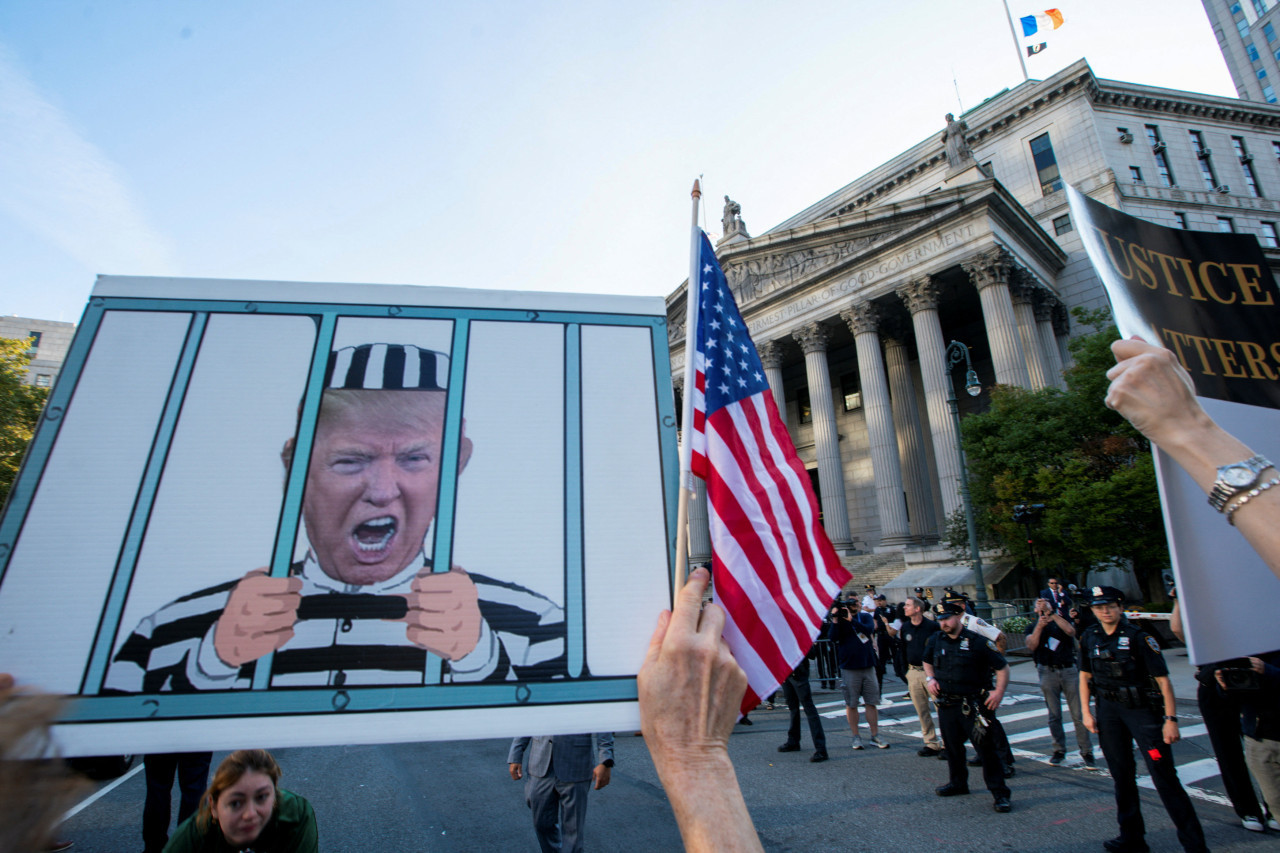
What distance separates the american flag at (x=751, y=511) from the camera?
2.40m

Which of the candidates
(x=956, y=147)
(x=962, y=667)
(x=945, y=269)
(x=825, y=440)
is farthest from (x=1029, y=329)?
(x=962, y=667)

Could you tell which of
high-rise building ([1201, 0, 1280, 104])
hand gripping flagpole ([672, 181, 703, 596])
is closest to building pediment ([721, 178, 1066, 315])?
hand gripping flagpole ([672, 181, 703, 596])

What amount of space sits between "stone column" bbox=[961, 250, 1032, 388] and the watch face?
26285 mm

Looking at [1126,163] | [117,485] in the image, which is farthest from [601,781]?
[1126,163]

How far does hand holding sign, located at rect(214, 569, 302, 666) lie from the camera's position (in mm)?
2031

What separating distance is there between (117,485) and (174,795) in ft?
30.5

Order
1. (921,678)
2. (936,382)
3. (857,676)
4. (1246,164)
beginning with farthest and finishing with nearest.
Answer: (1246,164)
(936,382)
(857,676)
(921,678)

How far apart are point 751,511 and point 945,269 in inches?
1126

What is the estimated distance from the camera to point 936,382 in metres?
26.2

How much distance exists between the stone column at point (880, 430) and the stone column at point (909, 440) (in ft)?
5.56

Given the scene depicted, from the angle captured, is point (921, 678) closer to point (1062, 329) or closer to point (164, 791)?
point (164, 791)

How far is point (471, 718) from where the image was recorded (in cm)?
201

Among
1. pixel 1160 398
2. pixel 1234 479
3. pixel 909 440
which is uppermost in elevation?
pixel 909 440

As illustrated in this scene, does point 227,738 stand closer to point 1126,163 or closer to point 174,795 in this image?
point 174,795
